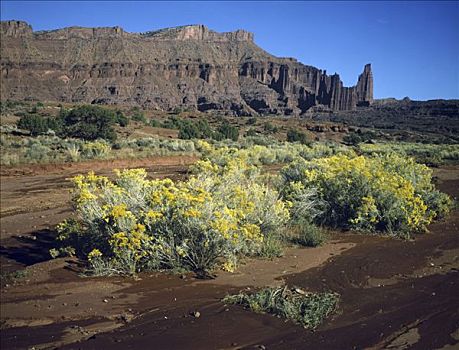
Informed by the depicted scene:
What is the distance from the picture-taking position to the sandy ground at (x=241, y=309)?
Result: 20.8 feet

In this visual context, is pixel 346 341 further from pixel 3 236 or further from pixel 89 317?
pixel 3 236

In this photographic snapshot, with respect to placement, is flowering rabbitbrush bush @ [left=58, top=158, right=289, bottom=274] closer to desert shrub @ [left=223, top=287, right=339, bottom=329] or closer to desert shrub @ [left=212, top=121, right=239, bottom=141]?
desert shrub @ [left=223, top=287, right=339, bottom=329]

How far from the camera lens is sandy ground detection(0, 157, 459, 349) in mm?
6340

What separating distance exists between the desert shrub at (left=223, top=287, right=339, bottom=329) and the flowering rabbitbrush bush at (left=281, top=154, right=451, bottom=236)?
15.8ft

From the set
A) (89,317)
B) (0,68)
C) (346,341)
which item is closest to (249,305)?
(346,341)

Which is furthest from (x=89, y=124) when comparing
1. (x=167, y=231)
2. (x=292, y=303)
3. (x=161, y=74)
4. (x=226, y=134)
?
(x=161, y=74)

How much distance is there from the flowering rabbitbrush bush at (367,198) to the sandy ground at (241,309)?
0.60 m

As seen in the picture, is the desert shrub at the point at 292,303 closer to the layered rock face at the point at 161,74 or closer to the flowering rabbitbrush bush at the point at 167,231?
the flowering rabbitbrush bush at the point at 167,231

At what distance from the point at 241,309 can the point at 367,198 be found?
5896 mm

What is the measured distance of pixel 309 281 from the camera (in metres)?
8.73

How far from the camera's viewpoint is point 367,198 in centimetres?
1210

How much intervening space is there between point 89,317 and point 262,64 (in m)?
160

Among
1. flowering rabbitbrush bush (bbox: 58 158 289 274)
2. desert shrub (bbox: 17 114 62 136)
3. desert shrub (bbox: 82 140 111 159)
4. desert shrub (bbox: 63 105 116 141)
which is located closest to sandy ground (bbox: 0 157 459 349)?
flowering rabbitbrush bush (bbox: 58 158 289 274)

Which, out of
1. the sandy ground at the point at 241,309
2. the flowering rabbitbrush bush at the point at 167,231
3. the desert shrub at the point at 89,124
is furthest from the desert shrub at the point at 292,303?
the desert shrub at the point at 89,124
